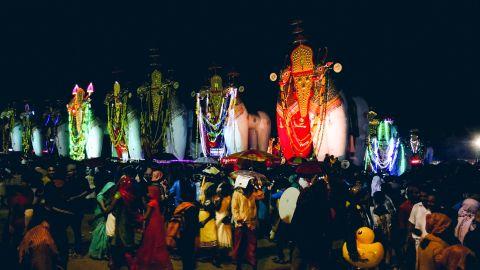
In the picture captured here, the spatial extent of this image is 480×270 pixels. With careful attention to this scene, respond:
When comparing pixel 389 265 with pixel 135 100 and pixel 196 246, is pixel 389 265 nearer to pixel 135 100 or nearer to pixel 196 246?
pixel 196 246

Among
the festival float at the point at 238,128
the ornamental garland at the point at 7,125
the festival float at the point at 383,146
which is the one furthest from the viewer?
the ornamental garland at the point at 7,125

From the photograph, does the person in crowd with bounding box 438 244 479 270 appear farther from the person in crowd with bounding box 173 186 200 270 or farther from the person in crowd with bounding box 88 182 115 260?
the person in crowd with bounding box 88 182 115 260

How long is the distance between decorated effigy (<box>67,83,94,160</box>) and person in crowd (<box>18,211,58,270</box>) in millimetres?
24369

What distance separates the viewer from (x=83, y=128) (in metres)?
28.2

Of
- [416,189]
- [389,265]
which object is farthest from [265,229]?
[416,189]

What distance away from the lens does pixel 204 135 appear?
21.9 meters

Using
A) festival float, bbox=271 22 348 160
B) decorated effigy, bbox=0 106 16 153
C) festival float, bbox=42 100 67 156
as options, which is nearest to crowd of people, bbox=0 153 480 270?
festival float, bbox=271 22 348 160

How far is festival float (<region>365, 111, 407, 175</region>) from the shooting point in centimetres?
2702

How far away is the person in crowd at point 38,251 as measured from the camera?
4.60 meters

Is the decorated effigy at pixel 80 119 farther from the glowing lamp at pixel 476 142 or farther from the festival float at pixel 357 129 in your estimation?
the glowing lamp at pixel 476 142

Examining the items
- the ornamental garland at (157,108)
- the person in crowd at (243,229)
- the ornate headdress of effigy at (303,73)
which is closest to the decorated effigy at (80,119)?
the ornamental garland at (157,108)

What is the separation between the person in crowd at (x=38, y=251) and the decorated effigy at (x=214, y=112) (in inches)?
653

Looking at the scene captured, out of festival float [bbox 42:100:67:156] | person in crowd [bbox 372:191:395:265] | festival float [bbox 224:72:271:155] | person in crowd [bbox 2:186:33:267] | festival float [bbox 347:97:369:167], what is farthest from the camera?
festival float [bbox 42:100:67:156]

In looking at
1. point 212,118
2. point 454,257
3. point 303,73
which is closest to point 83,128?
point 212,118
